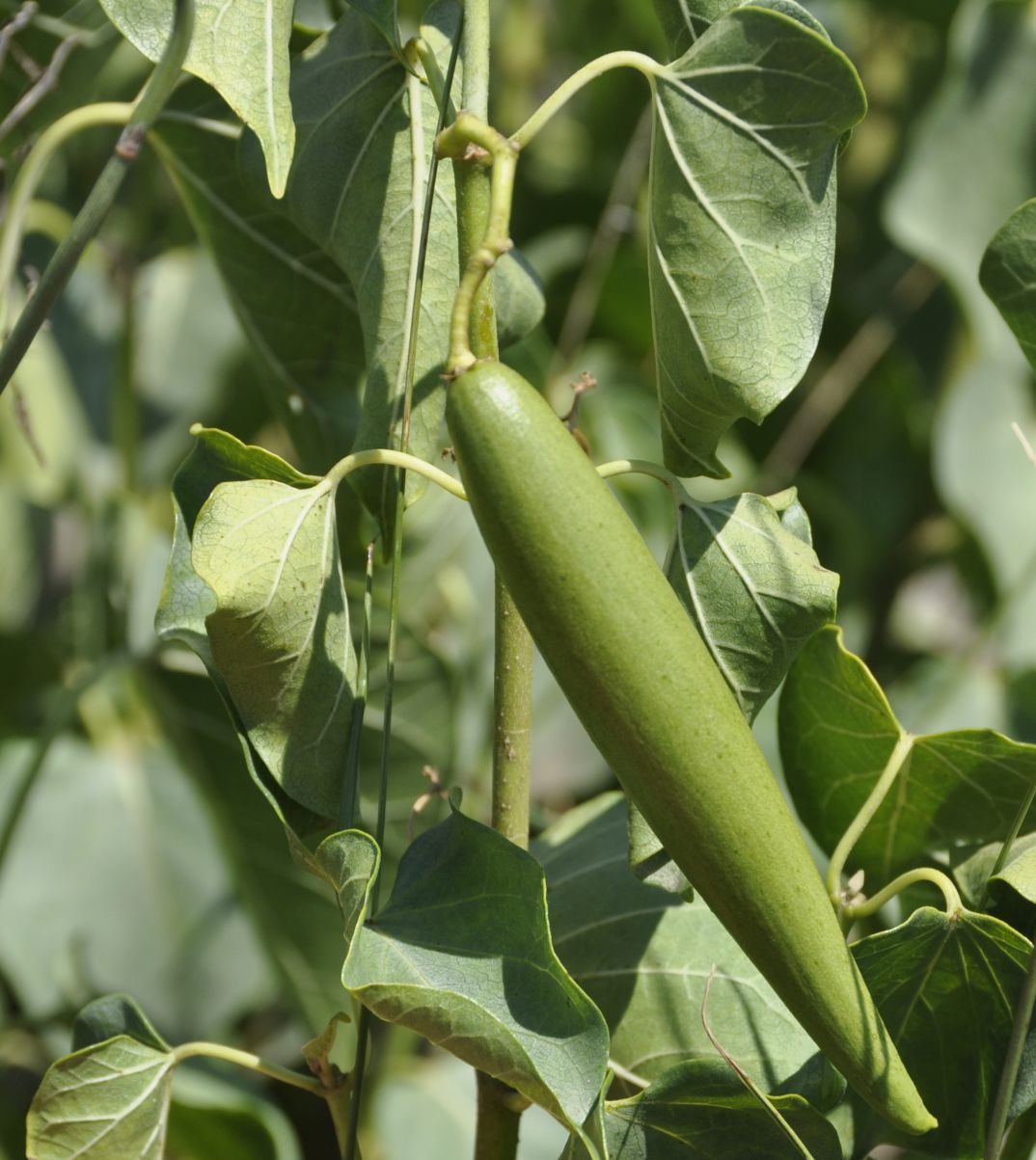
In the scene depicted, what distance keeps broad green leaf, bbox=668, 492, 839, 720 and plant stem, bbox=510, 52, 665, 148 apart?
0.34ft

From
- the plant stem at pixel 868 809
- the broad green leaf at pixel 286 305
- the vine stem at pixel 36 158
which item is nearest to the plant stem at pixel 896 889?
the plant stem at pixel 868 809

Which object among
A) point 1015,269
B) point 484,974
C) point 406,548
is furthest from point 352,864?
point 406,548

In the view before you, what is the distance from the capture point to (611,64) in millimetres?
354

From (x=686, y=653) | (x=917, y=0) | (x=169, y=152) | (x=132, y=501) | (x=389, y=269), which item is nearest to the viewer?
(x=686, y=653)

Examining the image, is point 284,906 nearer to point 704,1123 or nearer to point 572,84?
point 704,1123

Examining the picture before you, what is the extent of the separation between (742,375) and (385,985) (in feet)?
0.58

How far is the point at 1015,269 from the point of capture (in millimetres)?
420

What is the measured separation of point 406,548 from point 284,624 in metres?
0.47

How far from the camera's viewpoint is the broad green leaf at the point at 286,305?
0.51m

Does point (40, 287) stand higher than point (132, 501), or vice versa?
point (40, 287)

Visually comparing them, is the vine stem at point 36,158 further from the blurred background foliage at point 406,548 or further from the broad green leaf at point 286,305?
the blurred background foliage at point 406,548

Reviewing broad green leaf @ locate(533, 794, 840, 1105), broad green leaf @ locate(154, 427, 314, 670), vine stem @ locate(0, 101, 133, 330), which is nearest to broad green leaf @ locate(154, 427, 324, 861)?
broad green leaf @ locate(154, 427, 314, 670)

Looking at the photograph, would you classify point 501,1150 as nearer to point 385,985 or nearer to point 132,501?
point 385,985

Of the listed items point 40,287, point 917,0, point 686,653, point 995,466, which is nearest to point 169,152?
point 40,287
